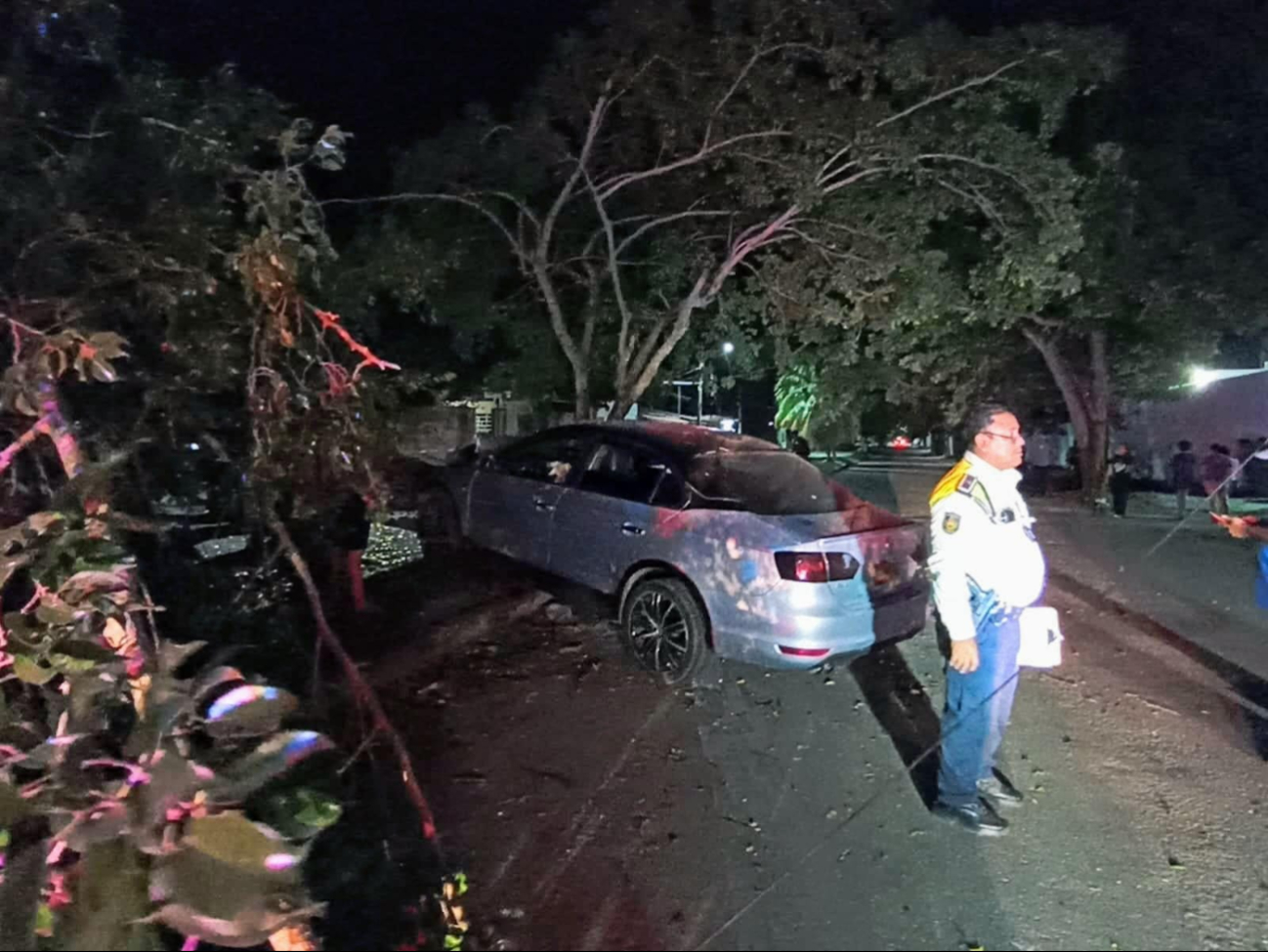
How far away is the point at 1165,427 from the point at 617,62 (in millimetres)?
23292

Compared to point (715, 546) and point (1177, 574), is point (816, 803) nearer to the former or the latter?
point (715, 546)

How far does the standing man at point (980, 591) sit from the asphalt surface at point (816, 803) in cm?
28

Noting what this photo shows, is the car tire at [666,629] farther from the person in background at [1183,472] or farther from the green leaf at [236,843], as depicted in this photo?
the person in background at [1183,472]

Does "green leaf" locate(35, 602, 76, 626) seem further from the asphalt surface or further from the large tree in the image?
the large tree

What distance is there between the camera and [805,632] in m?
6.18

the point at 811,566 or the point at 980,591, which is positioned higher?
the point at 980,591

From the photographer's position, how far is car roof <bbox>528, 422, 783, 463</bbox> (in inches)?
287

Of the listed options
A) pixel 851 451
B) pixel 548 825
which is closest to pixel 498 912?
pixel 548 825

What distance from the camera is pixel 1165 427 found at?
30.1m

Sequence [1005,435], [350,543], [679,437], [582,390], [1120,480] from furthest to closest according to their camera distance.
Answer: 1. [1120,480]
2. [582,390]
3. [350,543]
4. [679,437]
5. [1005,435]

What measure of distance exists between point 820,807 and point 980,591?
1.26 m

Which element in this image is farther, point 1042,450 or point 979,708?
point 1042,450

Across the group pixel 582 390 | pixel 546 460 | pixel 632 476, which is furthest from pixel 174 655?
pixel 582 390

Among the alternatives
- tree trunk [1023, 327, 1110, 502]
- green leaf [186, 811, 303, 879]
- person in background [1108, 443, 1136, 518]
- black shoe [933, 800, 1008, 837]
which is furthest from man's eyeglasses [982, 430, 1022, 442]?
tree trunk [1023, 327, 1110, 502]
